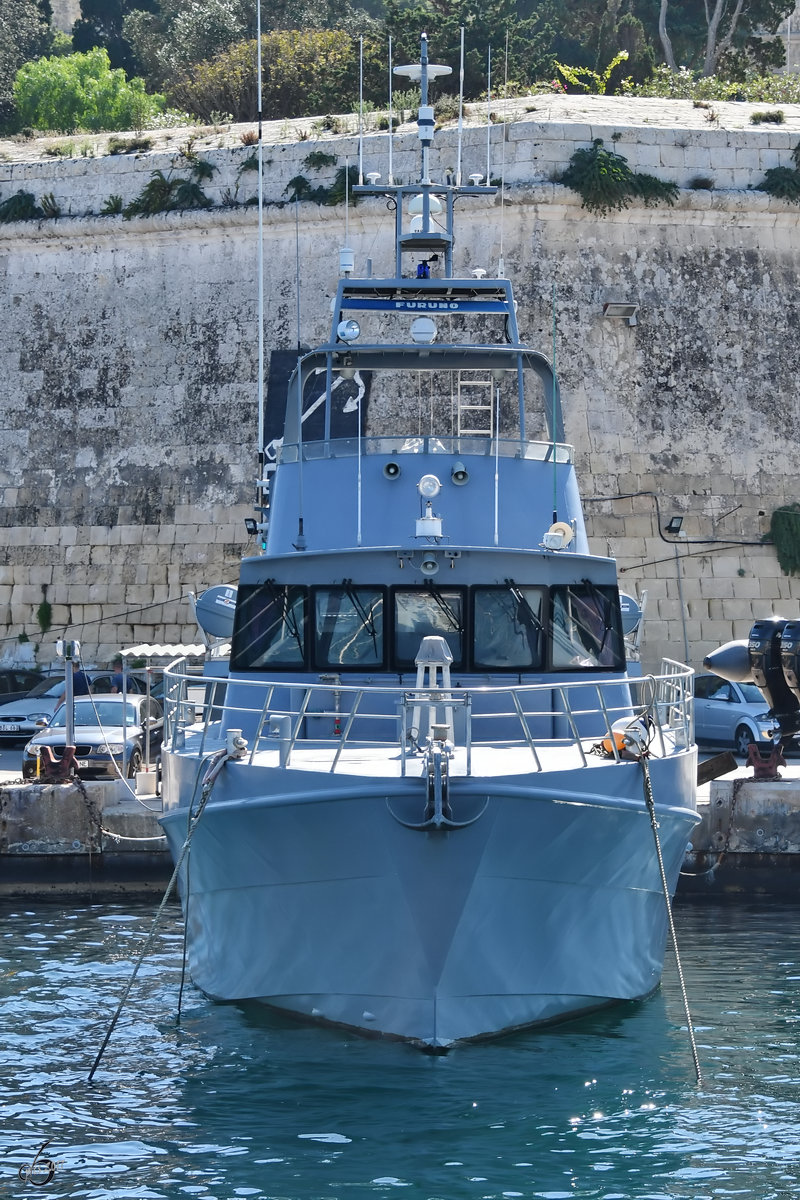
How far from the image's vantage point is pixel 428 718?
10.3 m

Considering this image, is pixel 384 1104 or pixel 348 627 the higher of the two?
pixel 348 627

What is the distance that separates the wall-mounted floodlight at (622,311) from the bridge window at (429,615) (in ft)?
50.9

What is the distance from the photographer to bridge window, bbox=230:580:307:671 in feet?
38.5

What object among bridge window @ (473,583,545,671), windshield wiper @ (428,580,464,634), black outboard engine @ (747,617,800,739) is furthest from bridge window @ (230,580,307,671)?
black outboard engine @ (747,617,800,739)

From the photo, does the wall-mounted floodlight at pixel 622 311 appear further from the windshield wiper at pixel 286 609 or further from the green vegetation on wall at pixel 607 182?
the windshield wiper at pixel 286 609

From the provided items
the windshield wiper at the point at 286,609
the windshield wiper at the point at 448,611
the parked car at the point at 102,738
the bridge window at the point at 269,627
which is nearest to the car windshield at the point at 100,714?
the parked car at the point at 102,738

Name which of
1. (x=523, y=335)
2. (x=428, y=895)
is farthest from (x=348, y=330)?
(x=523, y=335)

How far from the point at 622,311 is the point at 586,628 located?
50.1 ft

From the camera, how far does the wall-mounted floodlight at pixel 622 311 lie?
2610 cm

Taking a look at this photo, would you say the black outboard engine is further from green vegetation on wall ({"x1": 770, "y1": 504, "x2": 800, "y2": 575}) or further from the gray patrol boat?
green vegetation on wall ({"x1": 770, "y1": 504, "x2": 800, "y2": 575})

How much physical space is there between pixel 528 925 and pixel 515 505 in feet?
12.1

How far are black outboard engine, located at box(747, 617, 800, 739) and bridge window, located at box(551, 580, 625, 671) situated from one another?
10.2 ft

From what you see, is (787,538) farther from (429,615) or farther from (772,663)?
(429,615)

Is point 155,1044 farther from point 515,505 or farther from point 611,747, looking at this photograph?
point 515,505
